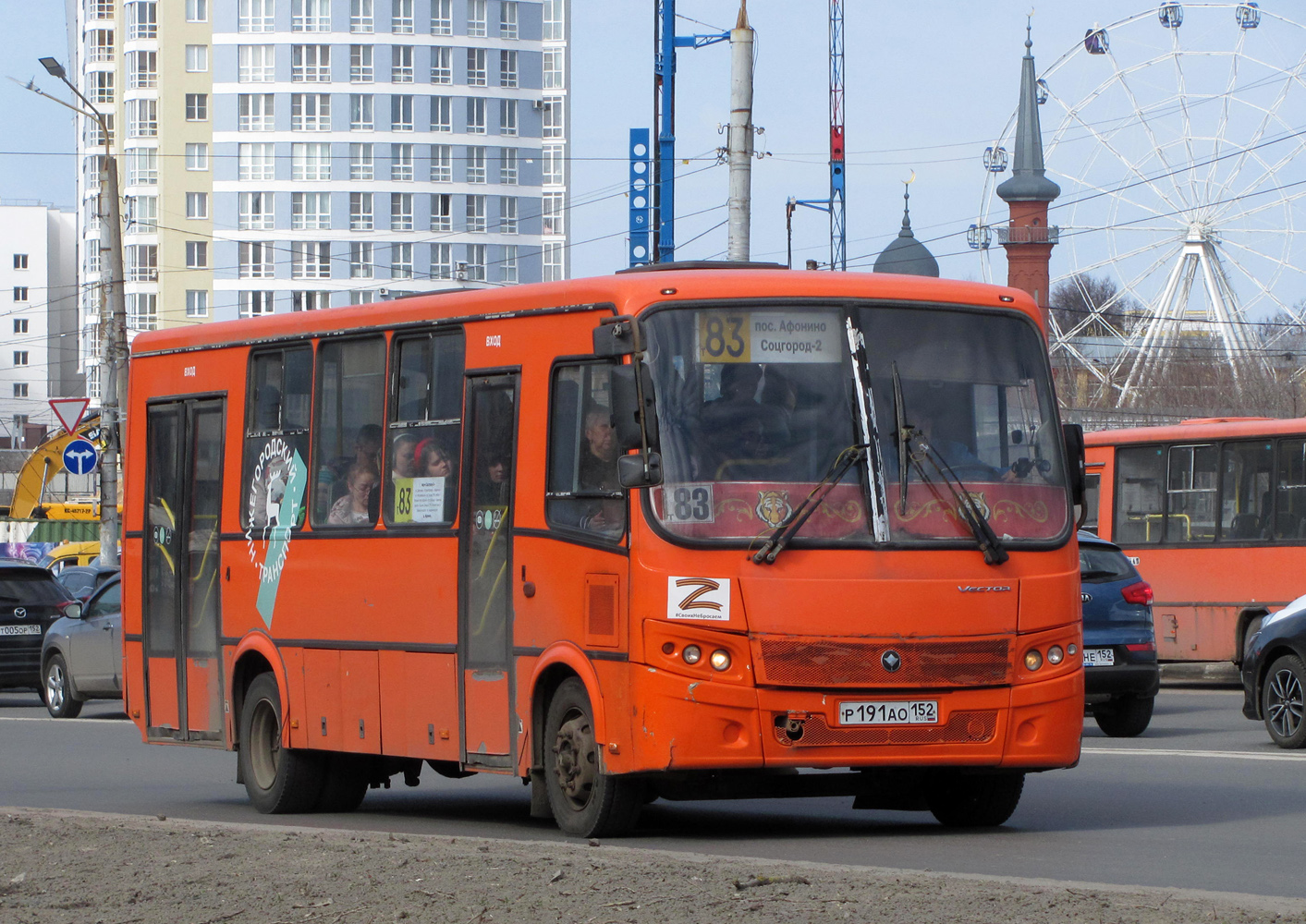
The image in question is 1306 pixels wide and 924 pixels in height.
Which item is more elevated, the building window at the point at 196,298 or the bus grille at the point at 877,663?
the building window at the point at 196,298

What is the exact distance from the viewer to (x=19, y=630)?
26.5m

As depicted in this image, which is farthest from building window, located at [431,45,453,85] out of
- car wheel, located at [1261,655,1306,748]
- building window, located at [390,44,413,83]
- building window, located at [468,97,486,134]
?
car wheel, located at [1261,655,1306,748]

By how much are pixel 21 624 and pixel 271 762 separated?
49.4 ft

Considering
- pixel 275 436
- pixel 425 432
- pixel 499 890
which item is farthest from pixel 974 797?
pixel 275 436

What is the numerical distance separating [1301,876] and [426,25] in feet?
321

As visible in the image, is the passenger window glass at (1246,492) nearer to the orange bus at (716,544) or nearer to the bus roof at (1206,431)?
the bus roof at (1206,431)

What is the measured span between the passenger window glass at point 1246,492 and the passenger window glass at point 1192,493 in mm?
170

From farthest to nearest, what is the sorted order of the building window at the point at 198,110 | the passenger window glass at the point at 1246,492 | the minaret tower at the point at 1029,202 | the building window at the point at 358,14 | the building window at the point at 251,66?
the minaret tower at the point at 1029,202 < the building window at the point at 198,110 < the building window at the point at 251,66 < the building window at the point at 358,14 < the passenger window glass at the point at 1246,492

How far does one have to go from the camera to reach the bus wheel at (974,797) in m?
10.6

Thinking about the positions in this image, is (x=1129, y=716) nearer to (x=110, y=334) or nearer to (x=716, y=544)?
(x=716, y=544)

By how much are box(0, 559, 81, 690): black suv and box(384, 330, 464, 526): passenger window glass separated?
16.0 m

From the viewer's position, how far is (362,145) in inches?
4063

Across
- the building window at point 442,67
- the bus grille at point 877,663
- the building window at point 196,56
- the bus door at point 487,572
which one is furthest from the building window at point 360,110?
the bus grille at point 877,663

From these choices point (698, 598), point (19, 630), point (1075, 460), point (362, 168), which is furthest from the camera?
point (362, 168)
